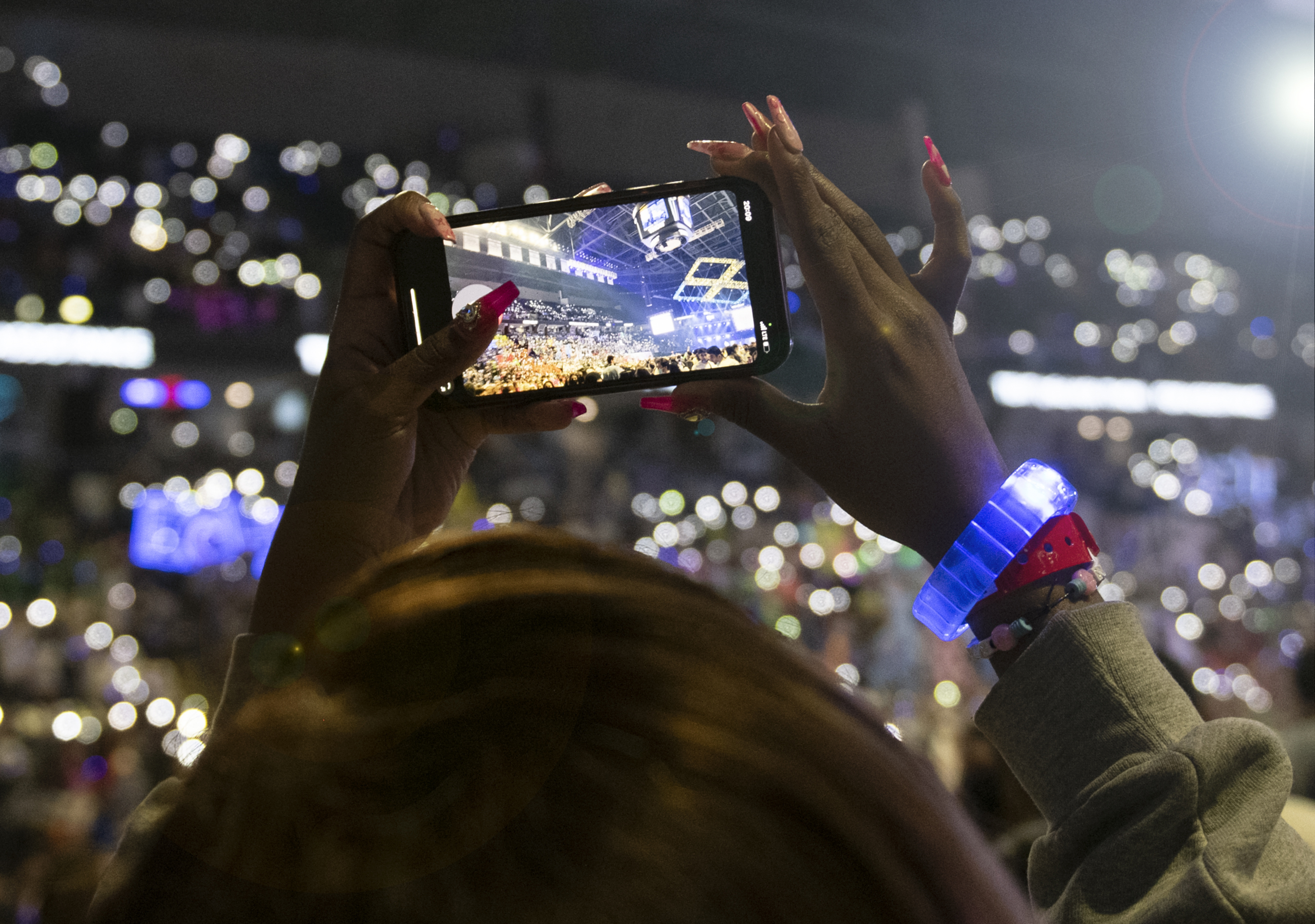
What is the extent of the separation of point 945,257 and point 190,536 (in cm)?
562

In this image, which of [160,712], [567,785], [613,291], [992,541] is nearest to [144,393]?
[160,712]

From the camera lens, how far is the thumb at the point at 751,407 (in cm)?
83

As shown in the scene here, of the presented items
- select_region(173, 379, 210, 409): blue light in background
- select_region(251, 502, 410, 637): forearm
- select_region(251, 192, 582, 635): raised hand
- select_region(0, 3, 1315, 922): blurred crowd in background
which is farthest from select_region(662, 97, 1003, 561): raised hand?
select_region(173, 379, 210, 409): blue light in background

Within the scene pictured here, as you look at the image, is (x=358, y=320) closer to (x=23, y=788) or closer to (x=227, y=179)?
(x=23, y=788)

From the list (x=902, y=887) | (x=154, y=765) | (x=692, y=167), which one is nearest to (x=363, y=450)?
(x=902, y=887)

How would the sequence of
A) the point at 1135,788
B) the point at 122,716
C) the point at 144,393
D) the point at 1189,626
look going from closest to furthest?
the point at 1135,788 < the point at 122,716 < the point at 144,393 < the point at 1189,626

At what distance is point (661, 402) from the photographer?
0.88 metres

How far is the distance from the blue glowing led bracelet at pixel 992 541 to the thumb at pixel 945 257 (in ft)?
0.72

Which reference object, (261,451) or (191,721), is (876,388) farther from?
(261,451)

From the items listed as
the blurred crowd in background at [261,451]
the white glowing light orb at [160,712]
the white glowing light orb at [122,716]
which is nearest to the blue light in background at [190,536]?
the blurred crowd in background at [261,451]

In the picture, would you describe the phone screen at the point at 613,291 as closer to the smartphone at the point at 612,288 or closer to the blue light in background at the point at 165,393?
the smartphone at the point at 612,288

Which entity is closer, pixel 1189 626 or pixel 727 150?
pixel 727 150

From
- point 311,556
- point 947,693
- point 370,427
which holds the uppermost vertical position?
point 370,427

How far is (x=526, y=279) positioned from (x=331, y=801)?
73 centimetres
